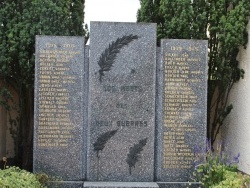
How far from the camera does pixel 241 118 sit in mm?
9609

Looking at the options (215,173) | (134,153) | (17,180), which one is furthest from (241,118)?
(17,180)

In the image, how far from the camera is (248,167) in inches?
364

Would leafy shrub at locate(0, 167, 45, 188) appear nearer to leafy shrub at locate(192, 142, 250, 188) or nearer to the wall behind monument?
leafy shrub at locate(192, 142, 250, 188)

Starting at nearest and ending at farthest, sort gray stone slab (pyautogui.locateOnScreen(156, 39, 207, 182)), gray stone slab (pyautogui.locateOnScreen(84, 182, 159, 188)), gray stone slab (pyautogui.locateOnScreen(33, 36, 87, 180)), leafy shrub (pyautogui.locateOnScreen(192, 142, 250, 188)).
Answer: leafy shrub (pyautogui.locateOnScreen(192, 142, 250, 188)) < gray stone slab (pyautogui.locateOnScreen(84, 182, 159, 188)) < gray stone slab (pyautogui.locateOnScreen(33, 36, 87, 180)) < gray stone slab (pyautogui.locateOnScreen(156, 39, 207, 182))

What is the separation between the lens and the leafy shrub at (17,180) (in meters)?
6.23

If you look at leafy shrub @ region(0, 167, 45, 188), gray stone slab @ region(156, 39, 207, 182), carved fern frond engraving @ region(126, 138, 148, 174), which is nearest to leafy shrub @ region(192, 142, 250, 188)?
gray stone slab @ region(156, 39, 207, 182)

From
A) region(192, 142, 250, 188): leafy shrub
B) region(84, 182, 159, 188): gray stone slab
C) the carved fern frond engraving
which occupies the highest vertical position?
the carved fern frond engraving

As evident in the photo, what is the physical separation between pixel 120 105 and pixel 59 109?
0.98 metres

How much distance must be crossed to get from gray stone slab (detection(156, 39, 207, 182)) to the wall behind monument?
163cm

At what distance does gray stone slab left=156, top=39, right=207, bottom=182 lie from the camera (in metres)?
7.91

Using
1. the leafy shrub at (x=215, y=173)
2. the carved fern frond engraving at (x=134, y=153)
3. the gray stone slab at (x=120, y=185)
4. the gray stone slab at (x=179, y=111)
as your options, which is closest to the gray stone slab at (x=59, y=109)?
the gray stone slab at (x=120, y=185)

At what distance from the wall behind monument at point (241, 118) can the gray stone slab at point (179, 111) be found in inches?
64.1

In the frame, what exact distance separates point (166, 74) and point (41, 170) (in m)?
2.54

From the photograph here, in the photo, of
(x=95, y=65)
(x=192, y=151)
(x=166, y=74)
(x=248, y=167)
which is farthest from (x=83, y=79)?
(x=248, y=167)
